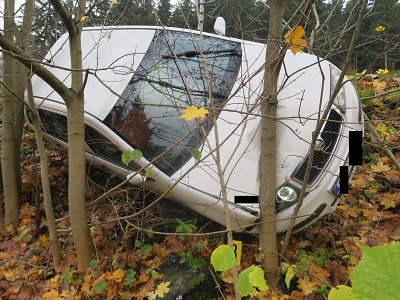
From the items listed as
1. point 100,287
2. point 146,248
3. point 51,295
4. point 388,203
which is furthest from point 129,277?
point 388,203

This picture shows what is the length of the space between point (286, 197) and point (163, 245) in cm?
142

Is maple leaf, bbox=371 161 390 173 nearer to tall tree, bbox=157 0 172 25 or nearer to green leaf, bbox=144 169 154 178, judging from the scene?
green leaf, bbox=144 169 154 178

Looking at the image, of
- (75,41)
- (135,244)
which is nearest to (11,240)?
(135,244)

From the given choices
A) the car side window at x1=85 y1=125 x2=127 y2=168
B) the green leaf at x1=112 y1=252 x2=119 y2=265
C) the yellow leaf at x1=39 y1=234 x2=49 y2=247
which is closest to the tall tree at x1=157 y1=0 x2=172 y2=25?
the car side window at x1=85 y1=125 x2=127 y2=168

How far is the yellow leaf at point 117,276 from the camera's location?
3143 millimetres

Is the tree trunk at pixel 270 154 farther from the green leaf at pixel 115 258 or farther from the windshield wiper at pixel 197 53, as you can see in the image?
the green leaf at pixel 115 258

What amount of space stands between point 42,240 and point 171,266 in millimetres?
1843

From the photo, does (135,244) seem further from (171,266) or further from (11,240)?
(11,240)

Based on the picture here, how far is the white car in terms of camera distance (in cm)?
291

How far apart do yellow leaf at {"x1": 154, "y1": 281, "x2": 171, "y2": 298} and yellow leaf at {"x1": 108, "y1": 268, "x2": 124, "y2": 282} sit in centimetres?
38

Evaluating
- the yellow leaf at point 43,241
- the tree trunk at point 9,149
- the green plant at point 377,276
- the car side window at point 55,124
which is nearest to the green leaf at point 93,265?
the yellow leaf at point 43,241

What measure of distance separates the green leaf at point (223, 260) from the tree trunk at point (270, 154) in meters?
0.83

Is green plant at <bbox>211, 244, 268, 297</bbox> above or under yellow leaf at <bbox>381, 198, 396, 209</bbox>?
above

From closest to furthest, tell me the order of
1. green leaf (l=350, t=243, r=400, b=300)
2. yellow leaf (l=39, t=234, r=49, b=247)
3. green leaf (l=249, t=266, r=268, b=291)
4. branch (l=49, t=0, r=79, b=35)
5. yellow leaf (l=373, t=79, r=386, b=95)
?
green leaf (l=350, t=243, r=400, b=300), green leaf (l=249, t=266, r=268, b=291), branch (l=49, t=0, r=79, b=35), yellow leaf (l=39, t=234, r=49, b=247), yellow leaf (l=373, t=79, r=386, b=95)
